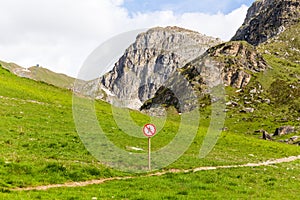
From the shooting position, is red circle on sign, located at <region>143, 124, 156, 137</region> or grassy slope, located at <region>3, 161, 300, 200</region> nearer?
grassy slope, located at <region>3, 161, 300, 200</region>

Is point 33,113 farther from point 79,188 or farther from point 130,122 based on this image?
point 79,188

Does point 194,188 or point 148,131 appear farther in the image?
point 148,131

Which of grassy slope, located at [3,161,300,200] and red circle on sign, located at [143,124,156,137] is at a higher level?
red circle on sign, located at [143,124,156,137]

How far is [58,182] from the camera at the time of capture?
76.5 ft

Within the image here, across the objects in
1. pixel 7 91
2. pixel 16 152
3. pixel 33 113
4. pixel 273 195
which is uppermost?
pixel 7 91

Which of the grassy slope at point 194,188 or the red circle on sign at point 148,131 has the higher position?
the red circle on sign at point 148,131

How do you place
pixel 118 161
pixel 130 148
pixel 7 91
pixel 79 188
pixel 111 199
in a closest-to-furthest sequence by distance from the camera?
pixel 111 199 < pixel 79 188 < pixel 118 161 < pixel 130 148 < pixel 7 91

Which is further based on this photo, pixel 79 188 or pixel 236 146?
pixel 236 146

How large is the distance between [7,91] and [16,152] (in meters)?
32.5

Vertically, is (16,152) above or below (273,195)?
above

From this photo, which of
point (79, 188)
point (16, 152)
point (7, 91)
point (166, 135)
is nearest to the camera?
point (79, 188)

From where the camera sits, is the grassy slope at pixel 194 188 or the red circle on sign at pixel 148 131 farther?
the red circle on sign at pixel 148 131

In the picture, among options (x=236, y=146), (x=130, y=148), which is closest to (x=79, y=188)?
(x=130, y=148)

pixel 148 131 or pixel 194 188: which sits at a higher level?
pixel 148 131
